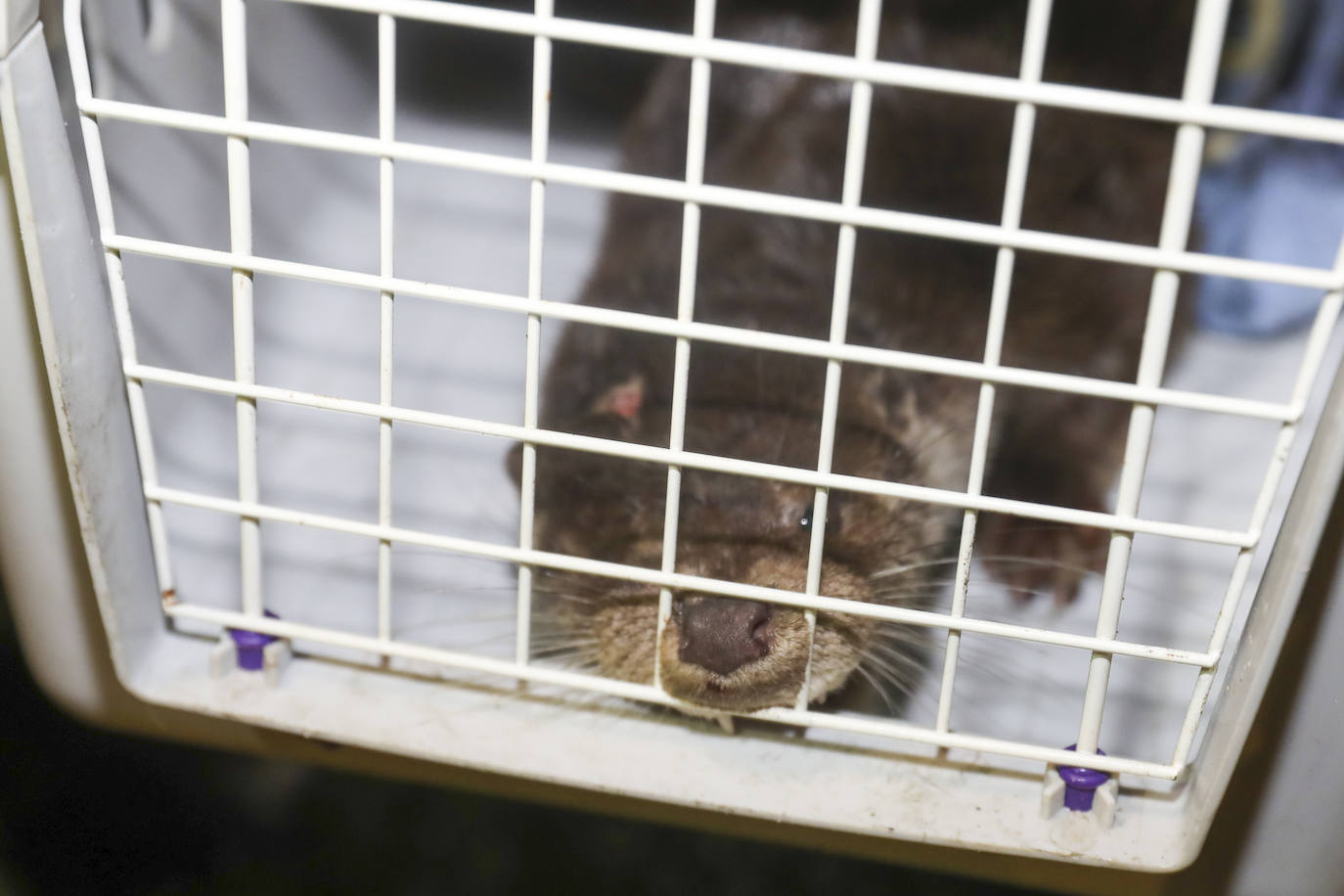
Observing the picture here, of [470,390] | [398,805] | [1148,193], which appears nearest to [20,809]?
[398,805]

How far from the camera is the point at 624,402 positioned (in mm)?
1193

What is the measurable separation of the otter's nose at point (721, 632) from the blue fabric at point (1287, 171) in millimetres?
1029

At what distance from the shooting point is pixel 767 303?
1252 mm

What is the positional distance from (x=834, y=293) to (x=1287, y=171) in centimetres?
131

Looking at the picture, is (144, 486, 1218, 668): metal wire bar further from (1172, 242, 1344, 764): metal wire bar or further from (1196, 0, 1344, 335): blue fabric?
(1196, 0, 1344, 335): blue fabric

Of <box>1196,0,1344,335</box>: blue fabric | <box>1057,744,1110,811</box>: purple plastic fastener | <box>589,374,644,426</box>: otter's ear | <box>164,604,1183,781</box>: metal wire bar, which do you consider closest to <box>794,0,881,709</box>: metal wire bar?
<box>164,604,1183,781</box>: metal wire bar

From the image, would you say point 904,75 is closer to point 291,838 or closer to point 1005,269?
point 1005,269

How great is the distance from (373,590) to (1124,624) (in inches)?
29.6

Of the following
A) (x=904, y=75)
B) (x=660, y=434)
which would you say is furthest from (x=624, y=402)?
(x=904, y=75)

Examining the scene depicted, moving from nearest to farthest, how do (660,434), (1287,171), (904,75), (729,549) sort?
(904,75) < (729,549) < (660,434) < (1287,171)

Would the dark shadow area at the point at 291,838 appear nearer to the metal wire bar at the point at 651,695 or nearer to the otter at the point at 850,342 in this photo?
the otter at the point at 850,342

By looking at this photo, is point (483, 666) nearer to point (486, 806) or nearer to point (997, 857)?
point (997, 857)

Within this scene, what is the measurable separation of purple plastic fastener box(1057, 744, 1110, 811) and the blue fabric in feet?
3.29

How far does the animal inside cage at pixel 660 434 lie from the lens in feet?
2.04
